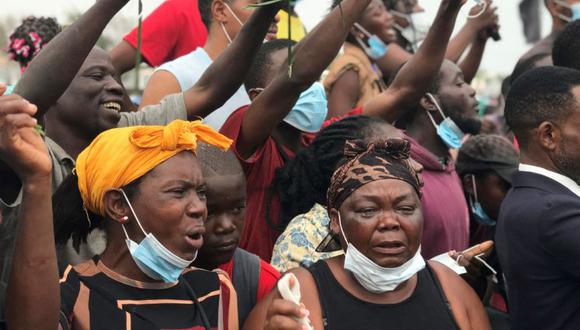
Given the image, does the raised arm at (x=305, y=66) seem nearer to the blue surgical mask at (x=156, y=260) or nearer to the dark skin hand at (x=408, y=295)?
the dark skin hand at (x=408, y=295)

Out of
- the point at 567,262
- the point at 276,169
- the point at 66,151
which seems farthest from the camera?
the point at 276,169

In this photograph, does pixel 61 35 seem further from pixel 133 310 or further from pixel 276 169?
pixel 276 169

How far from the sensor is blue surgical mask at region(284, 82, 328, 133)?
586 cm

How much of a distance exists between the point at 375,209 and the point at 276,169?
3.97 ft

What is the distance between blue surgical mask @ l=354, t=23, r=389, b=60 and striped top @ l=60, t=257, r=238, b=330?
391 centimetres

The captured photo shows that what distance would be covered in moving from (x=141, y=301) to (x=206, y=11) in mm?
2861

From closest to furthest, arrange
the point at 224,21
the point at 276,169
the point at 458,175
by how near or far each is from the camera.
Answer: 1. the point at 276,169
2. the point at 224,21
3. the point at 458,175

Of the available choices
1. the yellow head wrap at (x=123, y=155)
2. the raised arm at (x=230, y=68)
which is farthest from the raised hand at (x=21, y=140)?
the raised arm at (x=230, y=68)

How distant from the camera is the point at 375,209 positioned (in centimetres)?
440

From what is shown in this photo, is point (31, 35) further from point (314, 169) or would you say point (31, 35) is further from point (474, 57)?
point (474, 57)

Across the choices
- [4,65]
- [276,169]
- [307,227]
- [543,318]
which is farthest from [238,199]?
[4,65]

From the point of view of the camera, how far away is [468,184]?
6695mm

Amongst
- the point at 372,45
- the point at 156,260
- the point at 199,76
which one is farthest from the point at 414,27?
the point at 156,260

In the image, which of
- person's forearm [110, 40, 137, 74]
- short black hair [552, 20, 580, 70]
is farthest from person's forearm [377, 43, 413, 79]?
short black hair [552, 20, 580, 70]
